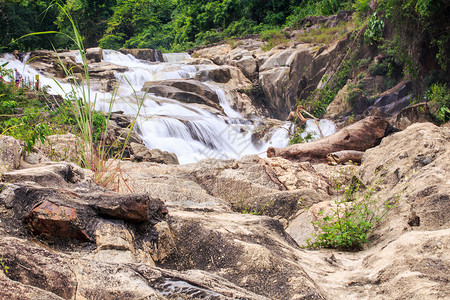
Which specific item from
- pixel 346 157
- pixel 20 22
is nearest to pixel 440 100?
pixel 346 157

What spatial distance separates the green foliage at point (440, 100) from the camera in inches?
370

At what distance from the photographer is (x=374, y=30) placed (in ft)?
45.0

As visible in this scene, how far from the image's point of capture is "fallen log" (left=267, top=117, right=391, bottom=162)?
848 centimetres

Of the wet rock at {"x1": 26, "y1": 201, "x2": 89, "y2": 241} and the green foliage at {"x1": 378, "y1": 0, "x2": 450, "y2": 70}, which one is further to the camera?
the green foliage at {"x1": 378, "y1": 0, "x2": 450, "y2": 70}

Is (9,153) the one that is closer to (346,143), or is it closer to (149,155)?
(149,155)

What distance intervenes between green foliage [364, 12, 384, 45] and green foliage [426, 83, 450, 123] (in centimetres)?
371

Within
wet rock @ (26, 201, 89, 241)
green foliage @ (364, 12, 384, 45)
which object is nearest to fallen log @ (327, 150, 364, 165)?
wet rock @ (26, 201, 89, 241)

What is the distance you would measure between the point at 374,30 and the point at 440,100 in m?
4.85

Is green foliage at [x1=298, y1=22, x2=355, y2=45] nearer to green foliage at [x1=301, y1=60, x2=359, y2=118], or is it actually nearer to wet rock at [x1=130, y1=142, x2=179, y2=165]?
green foliage at [x1=301, y1=60, x2=359, y2=118]

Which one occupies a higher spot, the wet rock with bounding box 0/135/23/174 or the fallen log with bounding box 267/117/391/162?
the wet rock with bounding box 0/135/23/174

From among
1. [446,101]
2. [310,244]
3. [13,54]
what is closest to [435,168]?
[310,244]

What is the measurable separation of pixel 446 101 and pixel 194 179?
303 inches

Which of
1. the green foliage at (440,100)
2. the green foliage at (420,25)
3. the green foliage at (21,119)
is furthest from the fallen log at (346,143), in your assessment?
the green foliage at (21,119)

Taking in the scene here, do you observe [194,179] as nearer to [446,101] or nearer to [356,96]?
[446,101]
